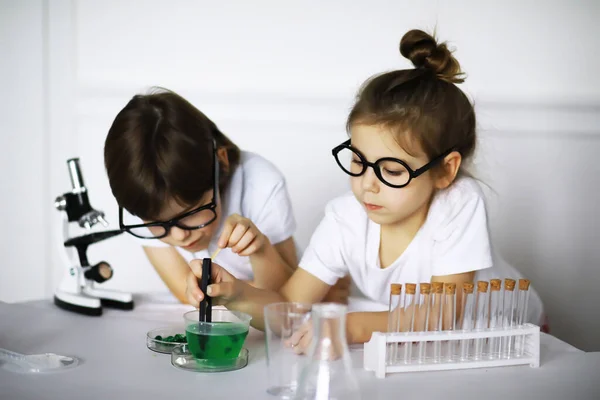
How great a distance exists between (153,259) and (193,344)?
33.9 inches

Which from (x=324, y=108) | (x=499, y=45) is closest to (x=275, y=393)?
(x=324, y=108)

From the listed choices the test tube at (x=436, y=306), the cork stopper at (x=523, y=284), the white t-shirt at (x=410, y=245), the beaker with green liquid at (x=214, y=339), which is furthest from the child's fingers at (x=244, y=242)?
the cork stopper at (x=523, y=284)

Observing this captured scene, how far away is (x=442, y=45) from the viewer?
140cm

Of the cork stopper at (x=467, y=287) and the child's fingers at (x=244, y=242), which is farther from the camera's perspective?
the child's fingers at (x=244, y=242)

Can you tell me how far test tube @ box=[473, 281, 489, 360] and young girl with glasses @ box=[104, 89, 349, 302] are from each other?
1.61ft

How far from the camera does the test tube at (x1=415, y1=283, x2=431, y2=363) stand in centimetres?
111

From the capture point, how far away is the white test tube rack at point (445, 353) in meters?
1.07

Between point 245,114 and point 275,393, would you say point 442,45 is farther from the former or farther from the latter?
point 245,114

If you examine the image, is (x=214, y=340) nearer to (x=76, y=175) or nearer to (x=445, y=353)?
(x=445, y=353)

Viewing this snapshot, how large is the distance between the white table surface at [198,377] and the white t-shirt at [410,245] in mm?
238

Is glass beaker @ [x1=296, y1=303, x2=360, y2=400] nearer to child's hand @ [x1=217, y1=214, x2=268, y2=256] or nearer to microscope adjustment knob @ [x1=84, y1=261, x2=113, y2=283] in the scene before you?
child's hand @ [x1=217, y1=214, x2=268, y2=256]

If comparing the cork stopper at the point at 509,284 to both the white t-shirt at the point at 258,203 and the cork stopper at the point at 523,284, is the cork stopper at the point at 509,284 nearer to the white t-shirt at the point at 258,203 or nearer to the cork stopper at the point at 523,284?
the cork stopper at the point at 523,284

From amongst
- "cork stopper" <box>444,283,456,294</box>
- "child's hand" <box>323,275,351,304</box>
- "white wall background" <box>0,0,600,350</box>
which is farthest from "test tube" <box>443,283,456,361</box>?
"white wall background" <box>0,0,600,350</box>

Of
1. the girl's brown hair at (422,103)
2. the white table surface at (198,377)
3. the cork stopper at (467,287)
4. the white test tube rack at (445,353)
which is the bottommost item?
the white table surface at (198,377)
